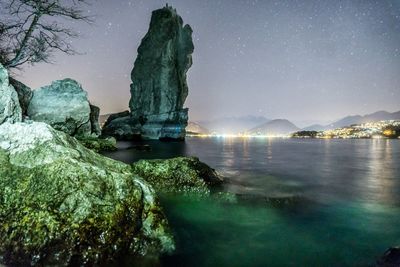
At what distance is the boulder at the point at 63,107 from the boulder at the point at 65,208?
1801 cm

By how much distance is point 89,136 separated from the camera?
29656 millimetres

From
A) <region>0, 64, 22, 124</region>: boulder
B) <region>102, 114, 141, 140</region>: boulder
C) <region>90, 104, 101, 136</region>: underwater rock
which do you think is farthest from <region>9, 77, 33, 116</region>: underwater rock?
<region>102, 114, 141, 140</region>: boulder

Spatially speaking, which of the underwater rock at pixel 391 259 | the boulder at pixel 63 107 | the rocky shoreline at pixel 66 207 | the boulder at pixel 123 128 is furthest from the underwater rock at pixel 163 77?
the underwater rock at pixel 391 259

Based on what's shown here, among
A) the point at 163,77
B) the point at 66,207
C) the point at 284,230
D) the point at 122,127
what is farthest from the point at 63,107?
the point at 163,77

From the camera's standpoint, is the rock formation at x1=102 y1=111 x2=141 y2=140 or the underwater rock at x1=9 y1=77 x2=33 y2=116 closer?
the underwater rock at x1=9 y1=77 x2=33 y2=116

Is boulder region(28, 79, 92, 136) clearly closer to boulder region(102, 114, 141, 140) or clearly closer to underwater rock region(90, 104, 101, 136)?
underwater rock region(90, 104, 101, 136)

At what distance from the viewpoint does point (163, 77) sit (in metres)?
94.9

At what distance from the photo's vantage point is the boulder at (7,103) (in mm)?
8102

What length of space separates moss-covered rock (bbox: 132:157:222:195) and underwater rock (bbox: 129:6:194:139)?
78.5 meters

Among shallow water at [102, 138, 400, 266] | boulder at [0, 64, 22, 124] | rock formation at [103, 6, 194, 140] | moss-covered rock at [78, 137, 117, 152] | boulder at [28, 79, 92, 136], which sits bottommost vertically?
shallow water at [102, 138, 400, 266]

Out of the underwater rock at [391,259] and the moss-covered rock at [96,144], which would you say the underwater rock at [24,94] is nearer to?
the moss-covered rock at [96,144]

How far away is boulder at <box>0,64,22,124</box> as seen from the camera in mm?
8102

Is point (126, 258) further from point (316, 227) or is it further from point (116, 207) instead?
point (316, 227)

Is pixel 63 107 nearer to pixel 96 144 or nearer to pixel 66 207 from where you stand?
pixel 96 144
